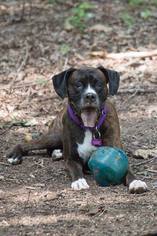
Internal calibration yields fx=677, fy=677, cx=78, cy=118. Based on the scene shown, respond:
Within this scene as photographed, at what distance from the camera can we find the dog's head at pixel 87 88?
6582mm

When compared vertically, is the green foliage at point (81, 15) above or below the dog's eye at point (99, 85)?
below

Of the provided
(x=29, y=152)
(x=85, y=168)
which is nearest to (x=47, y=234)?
(x=85, y=168)

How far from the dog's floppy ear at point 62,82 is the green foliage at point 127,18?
5.78 meters

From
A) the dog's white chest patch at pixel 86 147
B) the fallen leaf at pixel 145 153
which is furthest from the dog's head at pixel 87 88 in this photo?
the fallen leaf at pixel 145 153

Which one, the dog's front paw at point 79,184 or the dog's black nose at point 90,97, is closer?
the dog's front paw at point 79,184

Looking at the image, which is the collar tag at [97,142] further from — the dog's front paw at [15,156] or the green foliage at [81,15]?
the green foliage at [81,15]

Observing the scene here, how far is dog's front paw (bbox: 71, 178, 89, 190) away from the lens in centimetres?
630

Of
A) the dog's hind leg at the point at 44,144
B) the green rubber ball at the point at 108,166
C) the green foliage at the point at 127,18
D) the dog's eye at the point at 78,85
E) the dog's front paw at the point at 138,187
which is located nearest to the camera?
the dog's front paw at the point at 138,187

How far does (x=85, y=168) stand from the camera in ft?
23.1

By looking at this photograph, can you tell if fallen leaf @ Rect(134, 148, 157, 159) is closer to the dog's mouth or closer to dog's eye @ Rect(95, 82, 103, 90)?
the dog's mouth

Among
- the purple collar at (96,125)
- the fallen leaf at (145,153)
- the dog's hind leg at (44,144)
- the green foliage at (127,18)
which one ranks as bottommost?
the green foliage at (127,18)

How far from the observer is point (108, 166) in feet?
20.5

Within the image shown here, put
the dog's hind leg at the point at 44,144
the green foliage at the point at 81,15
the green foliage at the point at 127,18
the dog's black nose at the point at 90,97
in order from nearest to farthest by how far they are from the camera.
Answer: the dog's black nose at the point at 90,97
the dog's hind leg at the point at 44,144
the green foliage at the point at 81,15
the green foliage at the point at 127,18

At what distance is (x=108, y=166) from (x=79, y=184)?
1.09 feet
